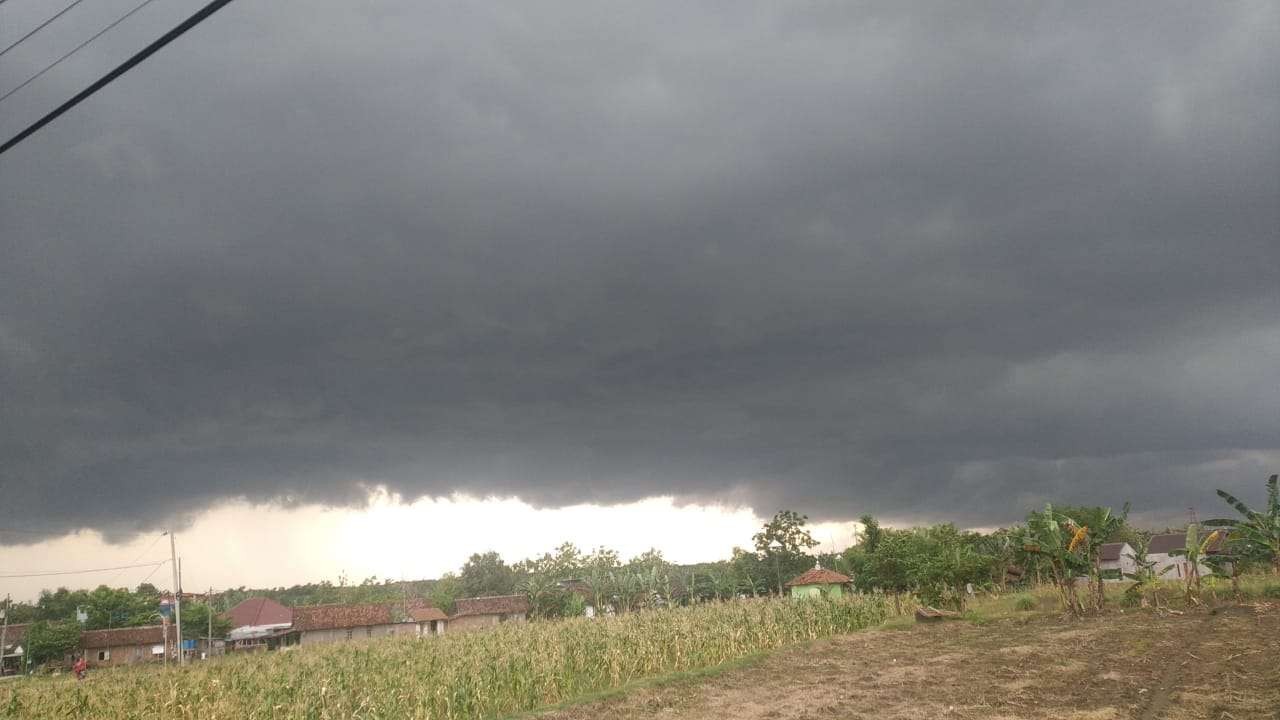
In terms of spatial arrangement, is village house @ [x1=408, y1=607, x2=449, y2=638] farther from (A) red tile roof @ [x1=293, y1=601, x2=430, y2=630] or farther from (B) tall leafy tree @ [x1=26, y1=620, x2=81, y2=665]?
(B) tall leafy tree @ [x1=26, y1=620, x2=81, y2=665]

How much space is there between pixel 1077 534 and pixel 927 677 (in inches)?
674

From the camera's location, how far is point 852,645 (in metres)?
27.3

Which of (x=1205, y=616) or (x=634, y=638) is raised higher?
(x=634, y=638)

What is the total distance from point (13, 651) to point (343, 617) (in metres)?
34.5

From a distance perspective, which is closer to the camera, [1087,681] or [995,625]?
[1087,681]

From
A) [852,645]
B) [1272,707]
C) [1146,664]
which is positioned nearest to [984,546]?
[852,645]

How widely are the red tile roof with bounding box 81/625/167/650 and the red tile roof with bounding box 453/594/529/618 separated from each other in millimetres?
26060

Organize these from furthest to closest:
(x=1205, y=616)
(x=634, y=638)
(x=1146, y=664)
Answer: (x=1205, y=616)
(x=634, y=638)
(x=1146, y=664)

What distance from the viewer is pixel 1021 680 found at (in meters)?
16.7

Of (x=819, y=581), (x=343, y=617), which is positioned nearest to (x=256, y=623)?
(x=343, y=617)

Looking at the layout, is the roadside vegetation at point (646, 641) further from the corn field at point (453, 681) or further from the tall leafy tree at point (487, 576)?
the tall leafy tree at point (487, 576)

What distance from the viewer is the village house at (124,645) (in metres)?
64.3

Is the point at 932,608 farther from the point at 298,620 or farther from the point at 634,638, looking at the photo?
the point at 298,620

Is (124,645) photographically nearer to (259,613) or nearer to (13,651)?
(13,651)
